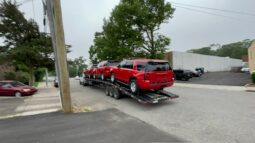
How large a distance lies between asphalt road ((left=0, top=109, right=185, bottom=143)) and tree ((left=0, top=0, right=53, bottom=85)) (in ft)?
57.6

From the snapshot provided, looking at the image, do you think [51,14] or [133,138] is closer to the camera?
[133,138]

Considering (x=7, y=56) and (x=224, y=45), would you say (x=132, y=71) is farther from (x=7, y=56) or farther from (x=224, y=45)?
(x=224, y=45)

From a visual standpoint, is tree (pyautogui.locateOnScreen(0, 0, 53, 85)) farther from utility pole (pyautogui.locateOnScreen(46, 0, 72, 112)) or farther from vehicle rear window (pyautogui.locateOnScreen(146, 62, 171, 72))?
vehicle rear window (pyautogui.locateOnScreen(146, 62, 171, 72))

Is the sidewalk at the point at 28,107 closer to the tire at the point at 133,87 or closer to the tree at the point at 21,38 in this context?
the tire at the point at 133,87

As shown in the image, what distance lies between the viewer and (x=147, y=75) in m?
11.5

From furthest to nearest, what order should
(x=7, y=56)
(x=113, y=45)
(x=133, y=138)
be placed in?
1. (x=113, y=45)
2. (x=7, y=56)
3. (x=133, y=138)

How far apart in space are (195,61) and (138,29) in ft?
53.2

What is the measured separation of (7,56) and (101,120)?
67.7ft

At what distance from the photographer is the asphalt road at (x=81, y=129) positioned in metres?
6.75

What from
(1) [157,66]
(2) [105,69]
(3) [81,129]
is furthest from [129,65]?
(3) [81,129]

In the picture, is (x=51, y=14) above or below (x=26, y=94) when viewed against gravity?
above

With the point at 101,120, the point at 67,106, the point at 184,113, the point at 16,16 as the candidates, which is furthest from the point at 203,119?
the point at 16,16

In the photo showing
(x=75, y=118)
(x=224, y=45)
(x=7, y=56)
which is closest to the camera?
(x=75, y=118)

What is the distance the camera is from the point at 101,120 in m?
9.20
